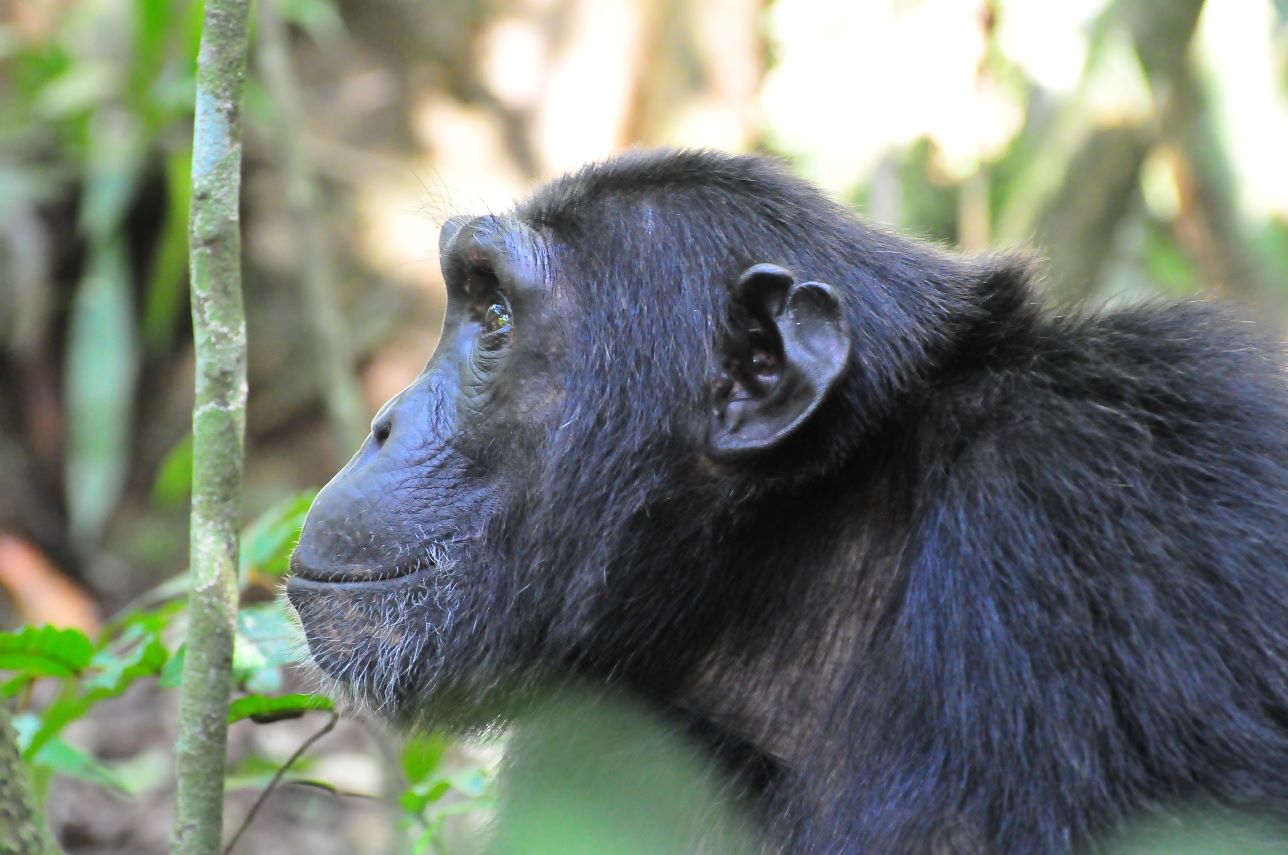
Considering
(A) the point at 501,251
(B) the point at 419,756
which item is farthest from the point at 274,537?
(A) the point at 501,251

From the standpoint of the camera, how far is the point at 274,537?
3.38 meters

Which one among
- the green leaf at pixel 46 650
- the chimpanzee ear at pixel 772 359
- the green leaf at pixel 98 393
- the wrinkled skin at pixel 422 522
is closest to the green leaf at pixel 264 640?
the wrinkled skin at pixel 422 522

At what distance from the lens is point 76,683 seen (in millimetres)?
2980

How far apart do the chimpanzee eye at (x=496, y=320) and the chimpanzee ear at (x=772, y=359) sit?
0.52m

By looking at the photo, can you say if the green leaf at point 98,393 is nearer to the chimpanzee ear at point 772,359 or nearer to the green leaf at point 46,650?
Result: the green leaf at point 46,650

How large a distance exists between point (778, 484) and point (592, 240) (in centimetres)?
74

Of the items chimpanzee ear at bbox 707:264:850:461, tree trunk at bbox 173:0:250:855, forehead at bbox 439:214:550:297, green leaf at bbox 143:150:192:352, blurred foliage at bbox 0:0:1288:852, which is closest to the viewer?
tree trunk at bbox 173:0:250:855

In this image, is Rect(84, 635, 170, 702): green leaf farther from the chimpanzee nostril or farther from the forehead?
the forehead

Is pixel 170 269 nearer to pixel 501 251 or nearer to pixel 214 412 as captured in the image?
pixel 501 251

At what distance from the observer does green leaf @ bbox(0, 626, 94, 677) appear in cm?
276

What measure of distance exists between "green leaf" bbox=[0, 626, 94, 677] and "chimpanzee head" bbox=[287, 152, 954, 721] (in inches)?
19.6

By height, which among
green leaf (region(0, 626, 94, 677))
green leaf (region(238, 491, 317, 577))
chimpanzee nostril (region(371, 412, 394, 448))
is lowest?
green leaf (region(0, 626, 94, 677))

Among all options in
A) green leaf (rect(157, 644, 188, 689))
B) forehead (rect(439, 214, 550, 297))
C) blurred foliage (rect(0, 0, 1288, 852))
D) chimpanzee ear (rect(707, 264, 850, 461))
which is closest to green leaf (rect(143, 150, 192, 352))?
blurred foliage (rect(0, 0, 1288, 852))

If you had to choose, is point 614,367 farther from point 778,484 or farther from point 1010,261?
point 1010,261
